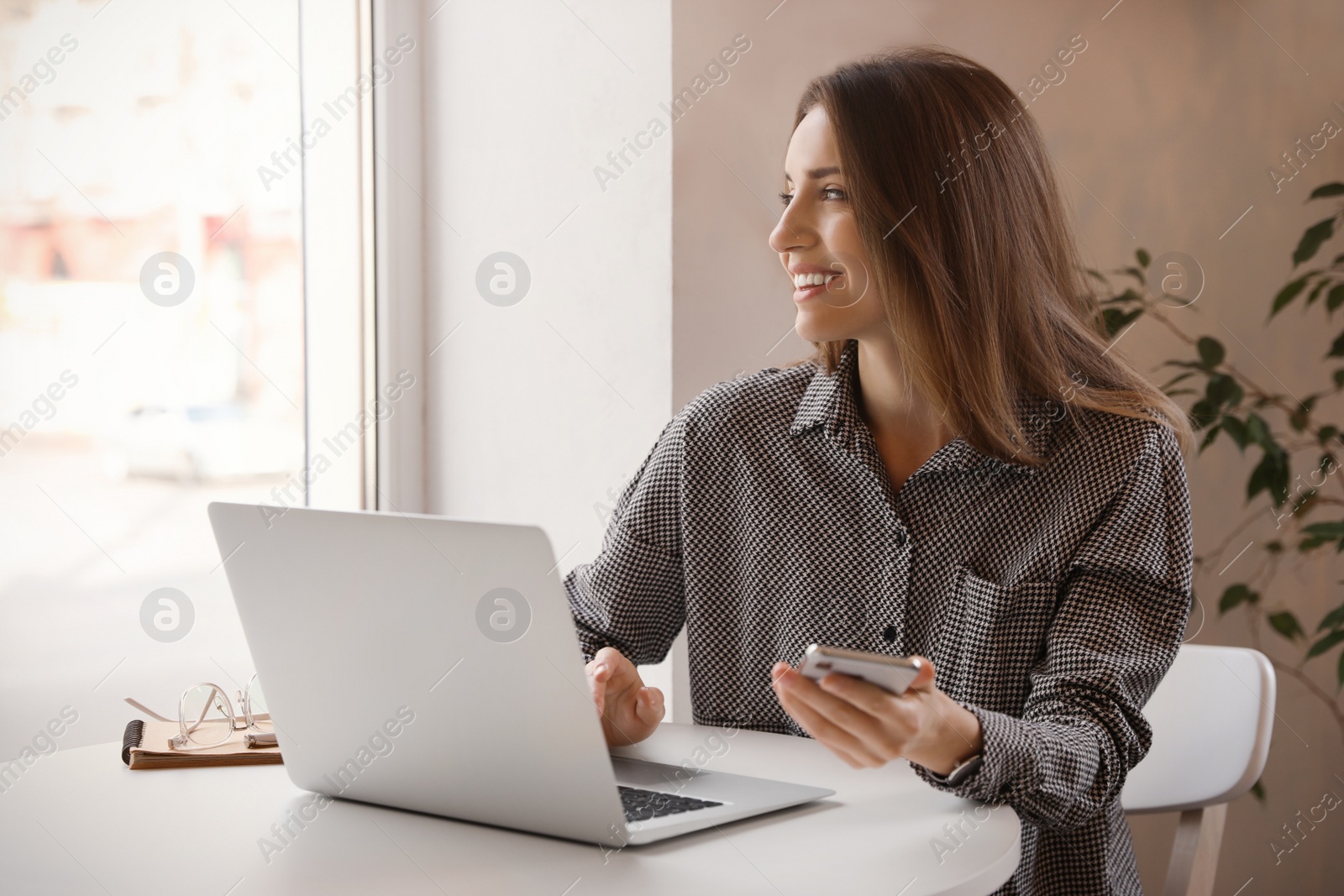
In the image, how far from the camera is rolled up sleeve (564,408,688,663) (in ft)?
4.81

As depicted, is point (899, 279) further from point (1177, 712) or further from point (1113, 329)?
point (1113, 329)

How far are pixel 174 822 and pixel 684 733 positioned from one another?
497 millimetres

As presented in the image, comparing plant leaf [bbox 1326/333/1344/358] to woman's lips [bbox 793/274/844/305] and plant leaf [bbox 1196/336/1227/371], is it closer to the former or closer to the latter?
plant leaf [bbox 1196/336/1227/371]

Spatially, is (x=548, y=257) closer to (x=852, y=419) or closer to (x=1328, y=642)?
(x=852, y=419)

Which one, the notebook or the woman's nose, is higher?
the woman's nose

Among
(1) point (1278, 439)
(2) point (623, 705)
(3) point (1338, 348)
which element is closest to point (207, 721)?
(2) point (623, 705)

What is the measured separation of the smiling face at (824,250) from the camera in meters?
1.34

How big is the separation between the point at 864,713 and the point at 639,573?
1.94 feet

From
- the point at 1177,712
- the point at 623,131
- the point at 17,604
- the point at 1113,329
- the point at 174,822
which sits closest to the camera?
the point at 174,822

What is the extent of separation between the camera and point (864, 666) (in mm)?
852

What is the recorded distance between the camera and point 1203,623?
2.51m

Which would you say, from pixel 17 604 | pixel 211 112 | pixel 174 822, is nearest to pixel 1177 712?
pixel 174 822

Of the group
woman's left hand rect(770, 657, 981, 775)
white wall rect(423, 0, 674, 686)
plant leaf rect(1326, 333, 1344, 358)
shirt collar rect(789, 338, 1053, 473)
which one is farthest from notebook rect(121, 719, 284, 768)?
plant leaf rect(1326, 333, 1344, 358)

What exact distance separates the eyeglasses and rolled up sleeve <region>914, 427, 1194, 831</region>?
639 mm
